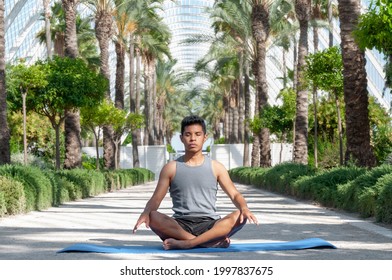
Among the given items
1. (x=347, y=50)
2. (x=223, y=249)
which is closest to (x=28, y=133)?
(x=347, y=50)

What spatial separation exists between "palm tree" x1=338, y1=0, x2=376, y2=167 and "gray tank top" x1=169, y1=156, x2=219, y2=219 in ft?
38.7

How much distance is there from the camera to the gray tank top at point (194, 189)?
351 inches

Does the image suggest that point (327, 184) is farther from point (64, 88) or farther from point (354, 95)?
point (64, 88)

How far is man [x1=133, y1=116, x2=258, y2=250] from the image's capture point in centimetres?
891

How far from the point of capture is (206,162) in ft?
29.5

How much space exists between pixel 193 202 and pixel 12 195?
8909 mm

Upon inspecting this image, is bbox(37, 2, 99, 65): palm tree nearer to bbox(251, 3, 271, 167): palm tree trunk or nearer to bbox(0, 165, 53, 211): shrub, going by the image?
bbox(251, 3, 271, 167): palm tree trunk

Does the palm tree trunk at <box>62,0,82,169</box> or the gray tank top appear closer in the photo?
the gray tank top

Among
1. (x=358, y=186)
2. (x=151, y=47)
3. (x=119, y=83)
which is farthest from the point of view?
(x=151, y=47)

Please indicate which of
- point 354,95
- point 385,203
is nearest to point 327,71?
point 354,95

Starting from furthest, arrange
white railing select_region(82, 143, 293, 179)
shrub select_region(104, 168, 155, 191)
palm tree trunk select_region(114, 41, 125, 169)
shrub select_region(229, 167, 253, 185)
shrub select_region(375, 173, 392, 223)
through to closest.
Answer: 1. white railing select_region(82, 143, 293, 179)
2. palm tree trunk select_region(114, 41, 125, 169)
3. shrub select_region(229, 167, 253, 185)
4. shrub select_region(104, 168, 155, 191)
5. shrub select_region(375, 173, 392, 223)

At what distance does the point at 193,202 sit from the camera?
29.8 ft

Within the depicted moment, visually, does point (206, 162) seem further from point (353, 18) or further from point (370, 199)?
point (353, 18)

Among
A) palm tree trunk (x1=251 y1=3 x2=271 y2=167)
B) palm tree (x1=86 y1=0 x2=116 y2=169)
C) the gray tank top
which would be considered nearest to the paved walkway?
the gray tank top
